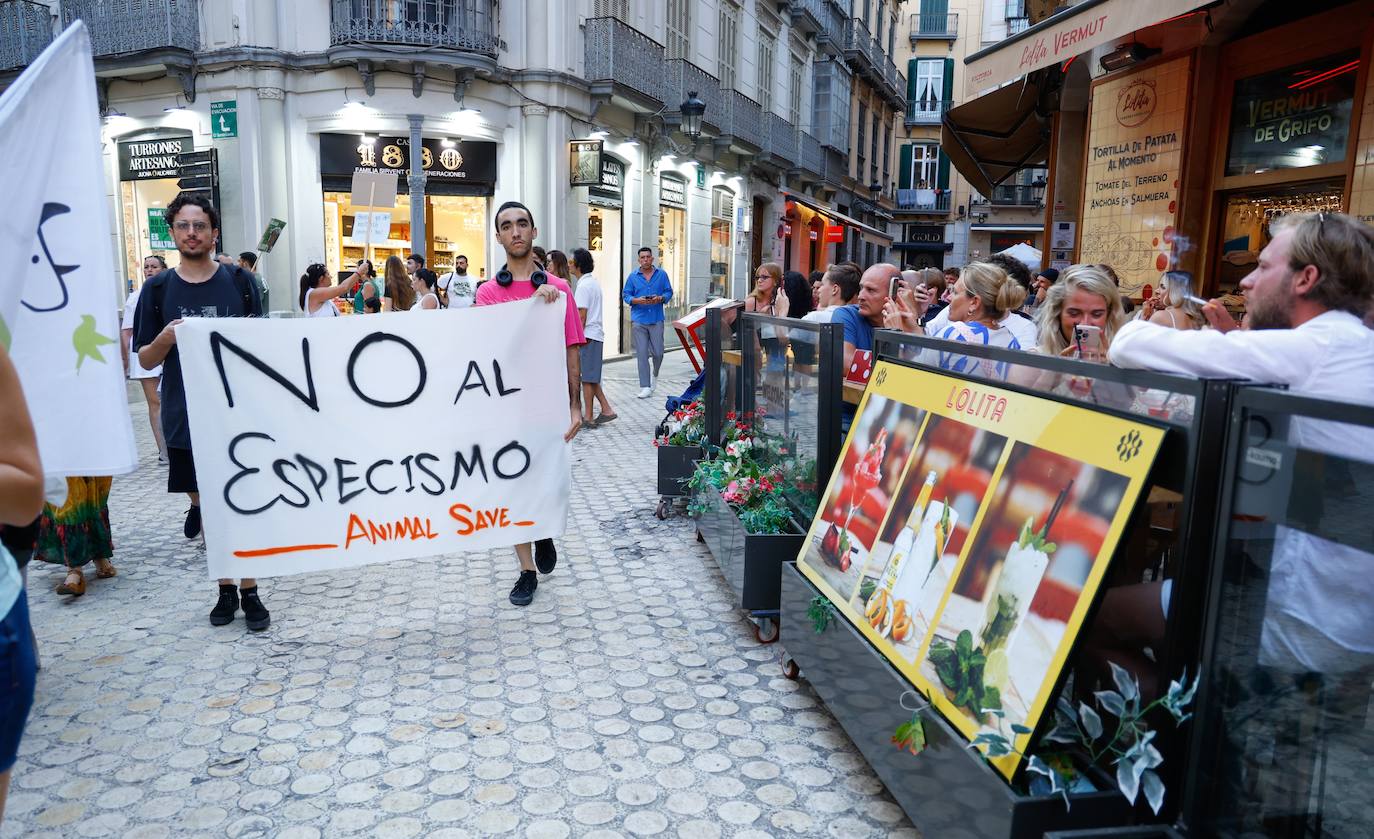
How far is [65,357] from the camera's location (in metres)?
2.94

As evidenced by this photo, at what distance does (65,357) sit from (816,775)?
2770 millimetres

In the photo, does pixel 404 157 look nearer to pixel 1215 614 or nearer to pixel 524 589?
pixel 524 589

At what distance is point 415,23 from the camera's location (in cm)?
1525

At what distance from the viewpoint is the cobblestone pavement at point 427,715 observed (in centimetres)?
277

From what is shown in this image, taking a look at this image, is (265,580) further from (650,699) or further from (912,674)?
(912,674)

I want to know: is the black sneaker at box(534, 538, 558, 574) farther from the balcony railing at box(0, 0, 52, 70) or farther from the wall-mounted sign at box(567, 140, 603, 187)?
the balcony railing at box(0, 0, 52, 70)

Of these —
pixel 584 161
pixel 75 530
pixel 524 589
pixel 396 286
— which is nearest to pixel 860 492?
pixel 524 589

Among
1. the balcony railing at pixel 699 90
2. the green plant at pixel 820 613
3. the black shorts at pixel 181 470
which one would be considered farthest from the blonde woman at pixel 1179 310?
the balcony railing at pixel 699 90

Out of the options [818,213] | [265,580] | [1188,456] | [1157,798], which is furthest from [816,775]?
[818,213]

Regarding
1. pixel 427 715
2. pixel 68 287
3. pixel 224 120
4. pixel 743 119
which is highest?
pixel 743 119

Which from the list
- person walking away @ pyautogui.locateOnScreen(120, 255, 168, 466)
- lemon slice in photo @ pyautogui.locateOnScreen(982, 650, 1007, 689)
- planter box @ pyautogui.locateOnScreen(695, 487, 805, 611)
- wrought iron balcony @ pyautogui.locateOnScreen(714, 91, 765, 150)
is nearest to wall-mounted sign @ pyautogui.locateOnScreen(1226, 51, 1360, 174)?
planter box @ pyautogui.locateOnScreen(695, 487, 805, 611)

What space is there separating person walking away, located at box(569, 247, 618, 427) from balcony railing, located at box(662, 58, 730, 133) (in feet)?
31.4

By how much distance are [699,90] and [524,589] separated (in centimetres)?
1831

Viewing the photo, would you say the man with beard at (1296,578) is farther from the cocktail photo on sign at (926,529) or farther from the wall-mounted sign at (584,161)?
the wall-mounted sign at (584,161)
